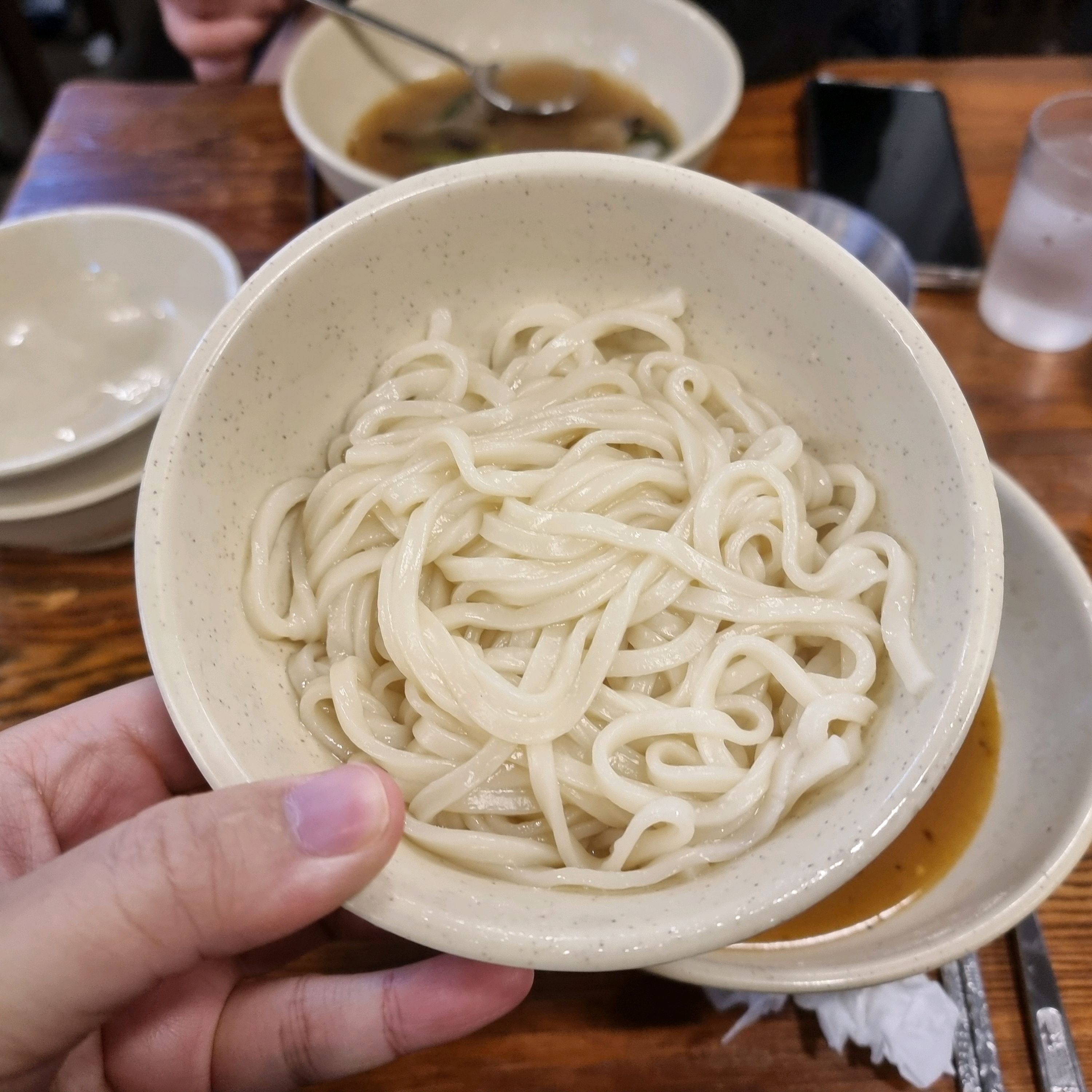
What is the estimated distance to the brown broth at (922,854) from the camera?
1601 millimetres

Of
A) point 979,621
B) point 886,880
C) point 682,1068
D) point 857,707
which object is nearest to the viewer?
point 979,621

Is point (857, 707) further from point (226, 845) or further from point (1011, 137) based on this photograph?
point (1011, 137)

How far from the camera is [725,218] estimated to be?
56.1 inches

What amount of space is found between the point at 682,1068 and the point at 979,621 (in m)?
1.00

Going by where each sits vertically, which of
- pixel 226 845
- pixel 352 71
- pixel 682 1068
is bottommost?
pixel 682 1068

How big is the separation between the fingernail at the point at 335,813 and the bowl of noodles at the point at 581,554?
0.10 meters

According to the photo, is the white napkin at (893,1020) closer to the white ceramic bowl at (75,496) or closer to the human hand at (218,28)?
the white ceramic bowl at (75,496)

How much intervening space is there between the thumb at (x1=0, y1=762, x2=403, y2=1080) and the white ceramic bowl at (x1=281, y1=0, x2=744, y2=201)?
77.5 inches

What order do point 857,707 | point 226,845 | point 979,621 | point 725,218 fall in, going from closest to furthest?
point 226,845, point 979,621, point 857,707, point 725,218

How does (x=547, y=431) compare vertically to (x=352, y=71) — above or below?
below

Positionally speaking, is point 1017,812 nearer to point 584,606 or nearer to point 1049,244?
point 584,606

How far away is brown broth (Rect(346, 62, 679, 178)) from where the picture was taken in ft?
9.15

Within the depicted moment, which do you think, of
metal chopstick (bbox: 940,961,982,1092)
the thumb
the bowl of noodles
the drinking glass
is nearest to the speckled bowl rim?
the bowl of noodles

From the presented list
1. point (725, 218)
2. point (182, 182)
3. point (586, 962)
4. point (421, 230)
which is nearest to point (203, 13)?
point (182, 182)
